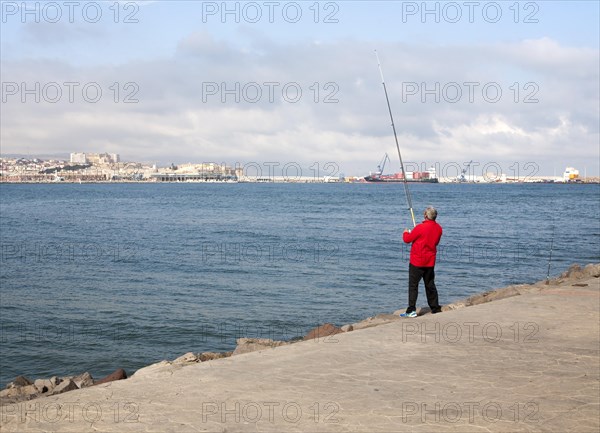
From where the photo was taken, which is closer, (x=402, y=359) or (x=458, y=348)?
(x=402, y=359)

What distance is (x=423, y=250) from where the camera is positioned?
32.4ft

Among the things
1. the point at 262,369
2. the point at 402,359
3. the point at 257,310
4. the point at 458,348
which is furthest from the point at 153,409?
the point at 257,310

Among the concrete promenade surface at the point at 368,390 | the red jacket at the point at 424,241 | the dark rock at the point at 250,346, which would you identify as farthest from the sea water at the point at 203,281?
the concrete promenade surface at the point at 368,390

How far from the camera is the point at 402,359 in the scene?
6.89 m

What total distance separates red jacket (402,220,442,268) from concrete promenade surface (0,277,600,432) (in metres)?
1.80

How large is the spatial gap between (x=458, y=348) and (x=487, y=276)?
15.0m

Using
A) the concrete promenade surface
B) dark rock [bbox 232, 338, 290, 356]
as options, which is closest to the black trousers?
the concrete promenade surface

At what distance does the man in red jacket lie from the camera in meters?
9.79

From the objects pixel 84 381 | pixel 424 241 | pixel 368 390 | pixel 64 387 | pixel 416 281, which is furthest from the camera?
pixel 416 281

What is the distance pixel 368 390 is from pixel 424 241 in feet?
14.2

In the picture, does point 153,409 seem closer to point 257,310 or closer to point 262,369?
point 262,369

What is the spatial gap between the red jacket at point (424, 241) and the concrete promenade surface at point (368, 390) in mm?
1804

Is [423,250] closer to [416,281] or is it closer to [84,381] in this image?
[416,281]

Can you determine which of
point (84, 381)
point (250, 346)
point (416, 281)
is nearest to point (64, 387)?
point (84, 381)
